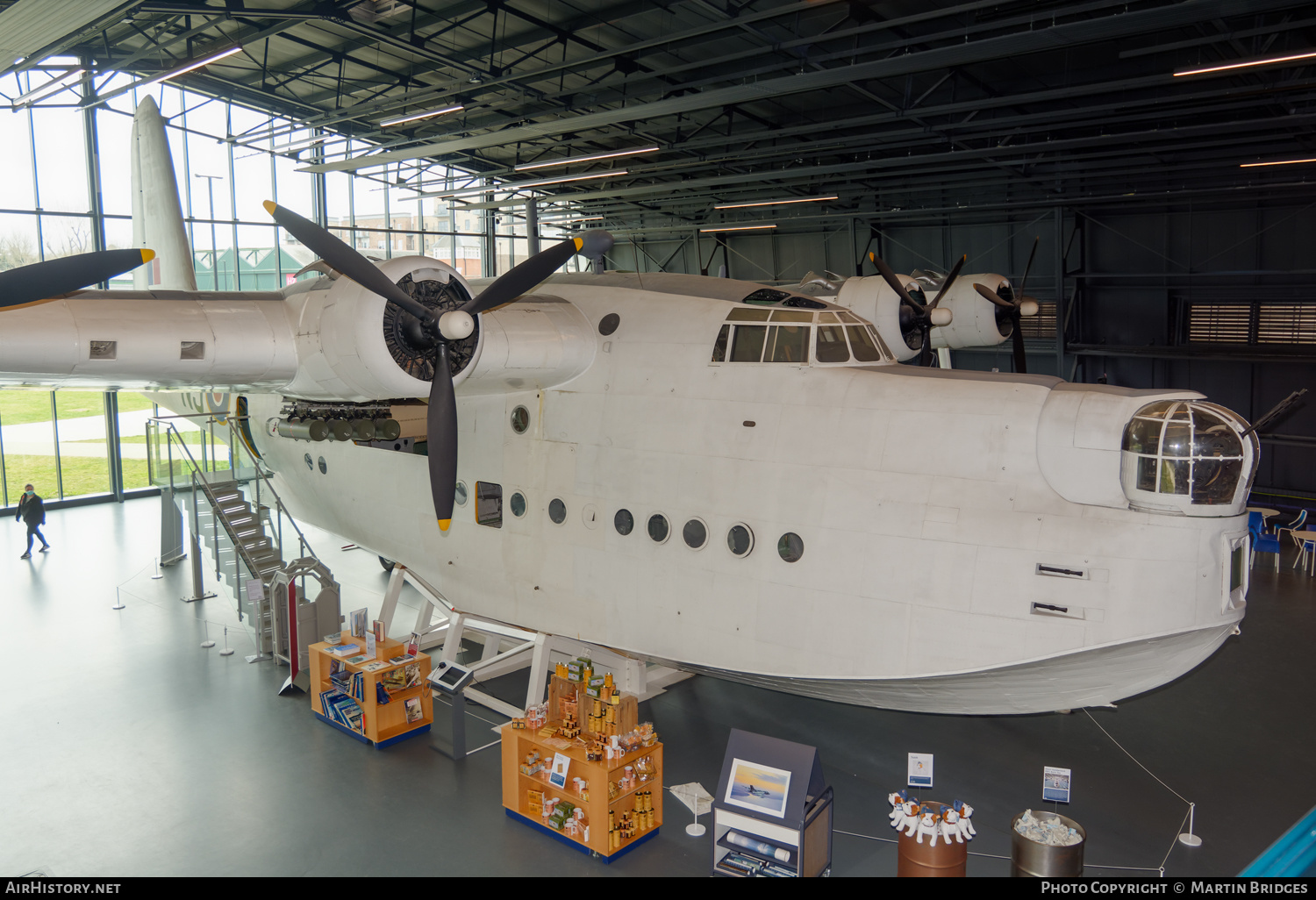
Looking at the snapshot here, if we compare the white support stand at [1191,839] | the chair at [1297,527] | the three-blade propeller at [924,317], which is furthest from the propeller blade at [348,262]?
the chair at [1297,527]

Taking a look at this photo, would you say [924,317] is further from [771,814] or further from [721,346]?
[771,814]

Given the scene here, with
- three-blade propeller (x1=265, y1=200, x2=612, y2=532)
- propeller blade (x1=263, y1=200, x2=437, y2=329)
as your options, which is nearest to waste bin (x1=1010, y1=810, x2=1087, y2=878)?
three-blade propeller (x1=265, y1=200, x2=612, y2=532)

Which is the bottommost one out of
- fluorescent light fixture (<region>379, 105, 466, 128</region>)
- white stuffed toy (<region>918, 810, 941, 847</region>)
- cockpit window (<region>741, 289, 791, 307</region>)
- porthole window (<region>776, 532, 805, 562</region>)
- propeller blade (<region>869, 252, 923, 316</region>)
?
white stuffed toy (<region>918, 810, 941, 847</region>)

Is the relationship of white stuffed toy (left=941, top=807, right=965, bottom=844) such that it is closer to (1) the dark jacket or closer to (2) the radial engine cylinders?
(2) the radial engine cylinders

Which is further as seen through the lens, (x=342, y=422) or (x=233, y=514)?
(x=233, y=514)

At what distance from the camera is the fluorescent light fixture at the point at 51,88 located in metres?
22.1

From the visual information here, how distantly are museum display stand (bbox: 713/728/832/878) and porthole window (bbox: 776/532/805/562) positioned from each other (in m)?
1.86

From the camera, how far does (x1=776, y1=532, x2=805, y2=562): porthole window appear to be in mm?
8952

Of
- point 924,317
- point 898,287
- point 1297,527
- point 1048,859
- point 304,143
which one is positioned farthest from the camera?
point 304,143

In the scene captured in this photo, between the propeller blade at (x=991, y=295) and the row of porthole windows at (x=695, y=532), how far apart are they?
29.2ft

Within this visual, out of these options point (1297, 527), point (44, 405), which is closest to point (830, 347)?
point (1297, 527)

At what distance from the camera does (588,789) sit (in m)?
8.74

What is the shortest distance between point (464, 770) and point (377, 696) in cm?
156

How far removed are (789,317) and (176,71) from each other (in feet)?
53.0
